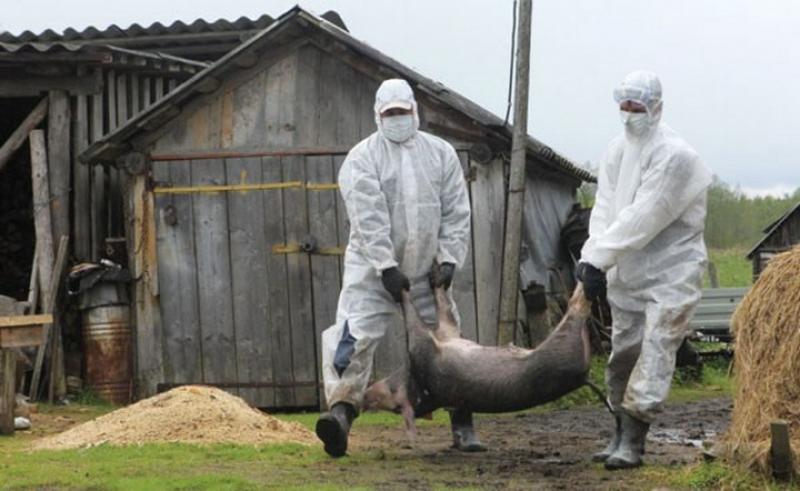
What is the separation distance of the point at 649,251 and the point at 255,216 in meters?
6.15

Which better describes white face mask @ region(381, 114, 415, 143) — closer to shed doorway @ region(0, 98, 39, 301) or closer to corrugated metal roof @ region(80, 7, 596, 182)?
corrugated metal roof @ region(80, 7, 596, 182)

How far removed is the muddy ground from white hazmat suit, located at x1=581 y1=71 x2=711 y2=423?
54cm

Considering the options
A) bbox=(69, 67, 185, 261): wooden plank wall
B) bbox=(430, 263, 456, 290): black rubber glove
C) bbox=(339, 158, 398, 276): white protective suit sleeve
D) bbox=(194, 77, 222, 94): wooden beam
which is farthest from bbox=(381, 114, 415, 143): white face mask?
bbox=(69, 67, 185, 261): wooden plank wall

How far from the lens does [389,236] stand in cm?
977

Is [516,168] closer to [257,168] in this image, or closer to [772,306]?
[257,168]

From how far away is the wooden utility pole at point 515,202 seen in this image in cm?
1403

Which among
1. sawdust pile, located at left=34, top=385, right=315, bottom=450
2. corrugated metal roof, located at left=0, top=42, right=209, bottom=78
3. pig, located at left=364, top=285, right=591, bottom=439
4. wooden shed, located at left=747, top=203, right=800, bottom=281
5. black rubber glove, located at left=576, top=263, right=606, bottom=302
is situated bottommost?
sawdust pile, located at left=34, top=385, right=315, bottom=450

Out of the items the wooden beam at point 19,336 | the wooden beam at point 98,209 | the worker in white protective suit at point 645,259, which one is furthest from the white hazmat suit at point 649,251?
the wooden beam at point 98,209

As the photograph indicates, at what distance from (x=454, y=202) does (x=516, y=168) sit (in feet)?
13.0

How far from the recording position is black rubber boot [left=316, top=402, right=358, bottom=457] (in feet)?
31.3

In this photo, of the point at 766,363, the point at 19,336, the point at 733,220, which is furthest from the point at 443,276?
the point at 733,220

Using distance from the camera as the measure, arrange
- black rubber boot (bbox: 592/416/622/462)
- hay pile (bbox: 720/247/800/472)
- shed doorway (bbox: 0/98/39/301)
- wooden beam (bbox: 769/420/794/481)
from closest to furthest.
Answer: wooden beam (bbox: 769/420/794/481) < hay pile (bbox: 720/247/800/472) < black rubber boot (bbox: 592/416/622/462) < shed doorway (bbox: 0/98/39/301)

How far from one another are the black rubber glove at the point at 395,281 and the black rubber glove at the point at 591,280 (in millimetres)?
1097

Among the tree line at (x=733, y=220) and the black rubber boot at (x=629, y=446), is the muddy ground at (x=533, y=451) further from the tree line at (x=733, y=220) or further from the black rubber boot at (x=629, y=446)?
the tree line at (x=733, y=220)
